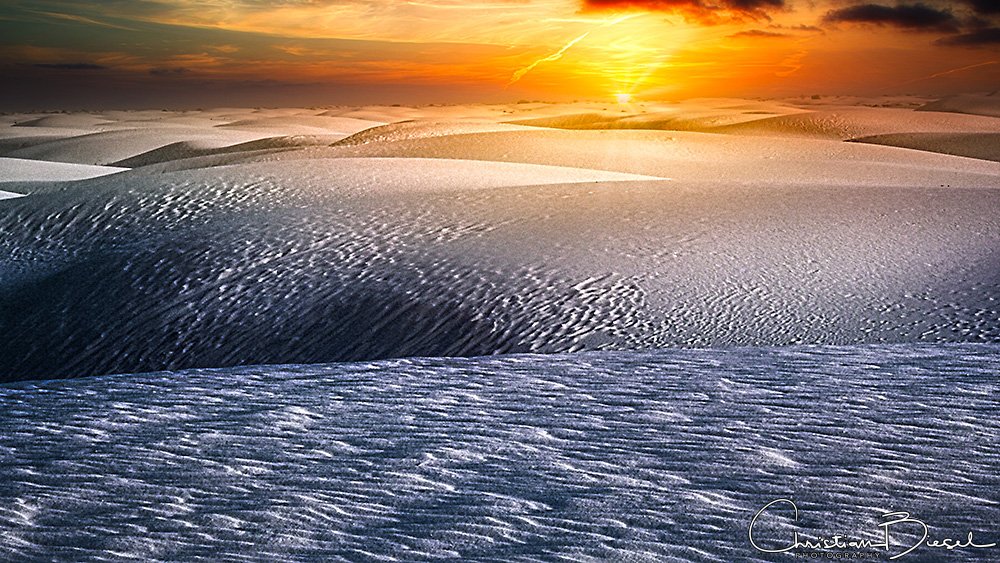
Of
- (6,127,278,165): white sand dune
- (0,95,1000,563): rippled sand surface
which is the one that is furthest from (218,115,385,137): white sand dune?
(0,95,1000,563): rippled sand surface

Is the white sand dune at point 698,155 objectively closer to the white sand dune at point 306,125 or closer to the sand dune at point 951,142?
the sand dune at point 951,142

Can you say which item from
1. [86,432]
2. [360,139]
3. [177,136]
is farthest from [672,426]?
[177,136]

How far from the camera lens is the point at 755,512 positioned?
0.89 m

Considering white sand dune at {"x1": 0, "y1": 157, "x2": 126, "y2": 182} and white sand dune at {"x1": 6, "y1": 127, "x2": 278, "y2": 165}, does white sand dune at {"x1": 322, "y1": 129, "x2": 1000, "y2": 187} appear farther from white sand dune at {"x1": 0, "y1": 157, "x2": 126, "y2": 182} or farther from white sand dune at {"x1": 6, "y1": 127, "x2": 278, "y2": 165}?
white sand dune at {"x1": 6, "y1": 127, "x2": 278, "y2": 165}

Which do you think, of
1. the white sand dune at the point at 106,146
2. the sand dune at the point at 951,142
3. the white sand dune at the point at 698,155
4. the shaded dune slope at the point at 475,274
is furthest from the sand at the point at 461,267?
the white sand dune at the point at 106,146

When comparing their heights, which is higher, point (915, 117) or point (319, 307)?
point (915, 117)

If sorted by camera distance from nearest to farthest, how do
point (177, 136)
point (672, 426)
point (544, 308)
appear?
1. point (672, 426)
2. point (544, 308)
3. point (177, 136)

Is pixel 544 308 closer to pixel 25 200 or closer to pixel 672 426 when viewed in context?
pixel 672 426

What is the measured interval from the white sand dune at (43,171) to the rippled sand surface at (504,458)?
468 cm

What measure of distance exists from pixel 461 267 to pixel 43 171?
490 cm

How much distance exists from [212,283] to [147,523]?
1.57m

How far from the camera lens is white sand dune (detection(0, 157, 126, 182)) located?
5.63 m

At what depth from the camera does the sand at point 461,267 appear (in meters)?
2.06

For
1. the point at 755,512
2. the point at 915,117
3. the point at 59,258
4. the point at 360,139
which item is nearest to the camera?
the point at 755,512
